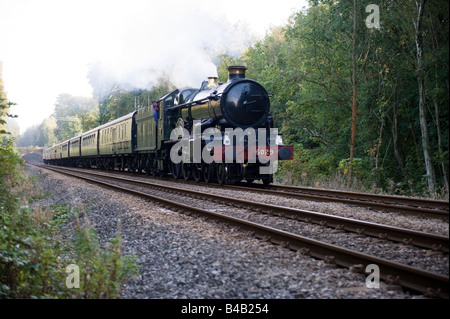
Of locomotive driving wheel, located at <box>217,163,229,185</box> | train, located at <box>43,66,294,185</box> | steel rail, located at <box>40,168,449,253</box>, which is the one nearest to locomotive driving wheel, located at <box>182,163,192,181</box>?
Answer: train, located at <box>43,66,294,185</box>

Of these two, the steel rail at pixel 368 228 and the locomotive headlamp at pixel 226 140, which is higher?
the locomotive headlamp at pixel 226 140

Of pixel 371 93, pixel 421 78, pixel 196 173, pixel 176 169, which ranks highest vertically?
pixel 371 93

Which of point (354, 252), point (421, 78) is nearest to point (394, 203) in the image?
point (354, 252)

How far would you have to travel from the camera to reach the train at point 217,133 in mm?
12391

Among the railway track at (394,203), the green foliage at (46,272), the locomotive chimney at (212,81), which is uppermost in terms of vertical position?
the locomotive chimney at (212,81)

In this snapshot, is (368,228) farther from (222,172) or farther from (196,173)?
(196,173)

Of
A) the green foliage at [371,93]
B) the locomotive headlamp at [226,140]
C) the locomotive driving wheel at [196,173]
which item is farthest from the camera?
the green foliage at [371,93]

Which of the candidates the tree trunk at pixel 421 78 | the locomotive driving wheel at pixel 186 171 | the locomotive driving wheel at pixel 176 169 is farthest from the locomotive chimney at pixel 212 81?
the tree trunk at pixel 421 78

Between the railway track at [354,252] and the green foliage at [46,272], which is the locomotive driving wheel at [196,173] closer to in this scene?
the railway track at [354,252]

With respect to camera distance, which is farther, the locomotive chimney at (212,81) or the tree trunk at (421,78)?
the locomotive chimney at (212,81)

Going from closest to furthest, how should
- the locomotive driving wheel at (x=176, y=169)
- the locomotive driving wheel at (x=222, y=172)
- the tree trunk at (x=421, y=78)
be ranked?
the locomotive driving wheel at (x=222, y=172)
the tree trunk at (x=421, y=78)
the locomotive driving wheel at (x=176, y=169)

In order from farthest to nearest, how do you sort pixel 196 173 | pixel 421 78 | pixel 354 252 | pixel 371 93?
pixel 371 93, pixel 196 173, pixel 421 78, pixel 354 252

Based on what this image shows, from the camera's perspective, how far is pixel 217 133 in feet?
42.1
